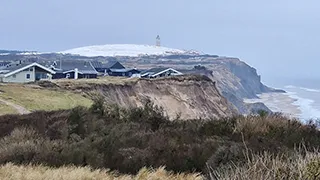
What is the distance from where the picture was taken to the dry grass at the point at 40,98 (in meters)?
37.5

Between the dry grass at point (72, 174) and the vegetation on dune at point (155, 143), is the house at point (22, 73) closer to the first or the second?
the vegetation on dune at point (155, 143)

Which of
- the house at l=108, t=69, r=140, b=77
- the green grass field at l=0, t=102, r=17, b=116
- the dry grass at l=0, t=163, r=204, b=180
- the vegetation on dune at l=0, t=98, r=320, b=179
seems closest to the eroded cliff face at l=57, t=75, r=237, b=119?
the green grass field at l=0, t=102, r=17, b=116

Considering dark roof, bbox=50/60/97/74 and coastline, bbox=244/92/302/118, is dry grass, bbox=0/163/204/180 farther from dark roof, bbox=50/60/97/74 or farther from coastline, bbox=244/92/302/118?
dark roof, bbox=50/60/97/74

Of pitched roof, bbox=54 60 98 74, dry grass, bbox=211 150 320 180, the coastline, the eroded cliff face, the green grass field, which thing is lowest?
the coastline

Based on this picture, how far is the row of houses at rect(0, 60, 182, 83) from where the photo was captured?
201 feet

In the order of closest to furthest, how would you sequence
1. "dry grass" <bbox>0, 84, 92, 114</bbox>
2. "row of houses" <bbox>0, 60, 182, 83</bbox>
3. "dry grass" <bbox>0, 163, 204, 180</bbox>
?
1. "dry grass" <bbox>0, 163, 204, 180</bbox>
2. "dry grass" <bbox>0, 84, 92, 114</bbox>
3. "row of houses" <bbox>0, 60, 182, 83</bbox>

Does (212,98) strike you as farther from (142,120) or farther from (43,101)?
(142,120)

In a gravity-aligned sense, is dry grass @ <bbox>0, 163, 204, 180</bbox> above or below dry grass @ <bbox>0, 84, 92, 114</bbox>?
above

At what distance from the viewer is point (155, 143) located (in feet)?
34.3

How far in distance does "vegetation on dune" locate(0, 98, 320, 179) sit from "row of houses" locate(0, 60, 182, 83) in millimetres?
45808

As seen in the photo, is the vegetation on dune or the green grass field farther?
the green grass field

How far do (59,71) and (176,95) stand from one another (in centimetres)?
1926

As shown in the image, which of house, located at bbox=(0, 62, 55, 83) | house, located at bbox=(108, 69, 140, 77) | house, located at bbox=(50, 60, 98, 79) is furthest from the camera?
house, located at bbox=(108, 69, 140, 77)

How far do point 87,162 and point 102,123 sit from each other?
249 inches
